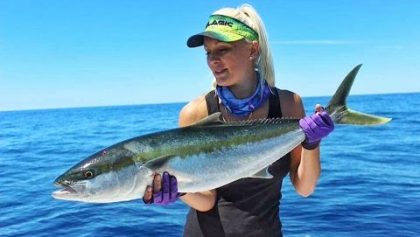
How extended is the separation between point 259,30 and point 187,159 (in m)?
1.27

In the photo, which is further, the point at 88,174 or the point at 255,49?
the point at 255,49

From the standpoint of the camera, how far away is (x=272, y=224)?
13.7 feet

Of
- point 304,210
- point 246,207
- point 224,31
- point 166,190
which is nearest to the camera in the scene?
point 166,190

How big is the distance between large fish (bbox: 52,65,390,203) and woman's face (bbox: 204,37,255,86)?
0.36 m

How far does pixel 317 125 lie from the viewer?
377 cm

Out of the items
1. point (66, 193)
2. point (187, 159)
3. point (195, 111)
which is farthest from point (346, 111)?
point (66, 193)

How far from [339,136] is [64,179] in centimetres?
2588

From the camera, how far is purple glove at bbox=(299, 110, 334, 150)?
3.77m

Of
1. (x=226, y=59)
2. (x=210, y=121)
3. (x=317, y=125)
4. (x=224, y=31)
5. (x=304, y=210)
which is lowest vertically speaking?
(x=304, y=210)

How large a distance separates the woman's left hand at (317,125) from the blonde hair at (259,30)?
1.94ft

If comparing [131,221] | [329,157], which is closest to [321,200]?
[131,221]

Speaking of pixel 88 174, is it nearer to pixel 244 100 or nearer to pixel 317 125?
pixel 244 100

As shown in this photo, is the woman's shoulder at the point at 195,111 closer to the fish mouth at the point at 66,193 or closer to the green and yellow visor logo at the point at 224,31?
the green and yellow visor logo at the point at 224,31

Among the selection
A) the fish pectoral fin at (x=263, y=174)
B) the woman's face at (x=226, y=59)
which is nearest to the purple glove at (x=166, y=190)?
the fish pectoral fin at (x=263, y=174)
